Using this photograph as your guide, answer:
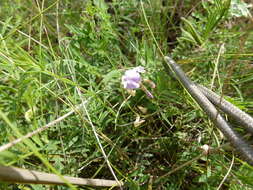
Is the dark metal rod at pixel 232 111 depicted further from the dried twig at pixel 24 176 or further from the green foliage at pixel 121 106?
the dried twig at pixel 24 176

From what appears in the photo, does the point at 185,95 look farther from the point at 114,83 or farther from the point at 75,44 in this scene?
the point at 75,44

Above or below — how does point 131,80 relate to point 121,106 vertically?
above

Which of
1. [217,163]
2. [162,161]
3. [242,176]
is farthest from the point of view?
[162,161]

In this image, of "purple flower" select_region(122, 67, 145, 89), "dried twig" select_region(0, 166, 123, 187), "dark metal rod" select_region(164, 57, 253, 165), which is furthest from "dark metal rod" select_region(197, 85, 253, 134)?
A: "dried twig" select_region(0, 166, 123, 187)

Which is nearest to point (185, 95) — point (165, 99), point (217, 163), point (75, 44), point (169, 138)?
point (165, 99)

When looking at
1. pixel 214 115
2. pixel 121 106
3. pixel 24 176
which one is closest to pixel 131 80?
pixel 121 106

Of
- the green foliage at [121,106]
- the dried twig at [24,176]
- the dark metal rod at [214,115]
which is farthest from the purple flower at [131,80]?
the dried twig at [24,176]

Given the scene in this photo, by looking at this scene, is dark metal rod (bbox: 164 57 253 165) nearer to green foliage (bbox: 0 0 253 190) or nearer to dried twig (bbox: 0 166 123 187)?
green foliage (bbox: 0 0 253 190)

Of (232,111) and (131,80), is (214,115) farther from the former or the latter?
(131,80)

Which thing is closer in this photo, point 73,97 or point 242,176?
point 242,176
